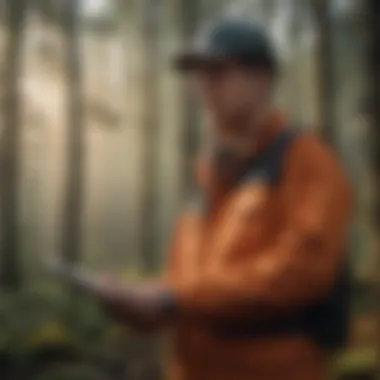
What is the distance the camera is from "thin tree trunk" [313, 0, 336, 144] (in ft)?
5.39

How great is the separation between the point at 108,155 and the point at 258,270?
10.3 inches

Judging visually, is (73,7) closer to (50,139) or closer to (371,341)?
(50,139)

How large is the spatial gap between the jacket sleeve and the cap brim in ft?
0.53

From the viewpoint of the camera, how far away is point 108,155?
1612mm

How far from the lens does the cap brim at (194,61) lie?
5.24ft

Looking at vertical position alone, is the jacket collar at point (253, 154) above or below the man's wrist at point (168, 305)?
above

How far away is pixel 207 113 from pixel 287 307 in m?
0.29

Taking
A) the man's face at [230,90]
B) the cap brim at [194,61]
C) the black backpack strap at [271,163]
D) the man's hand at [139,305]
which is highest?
the cap brim at [194,61]

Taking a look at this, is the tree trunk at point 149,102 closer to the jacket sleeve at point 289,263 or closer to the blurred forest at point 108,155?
the blurred forest at point 108,155

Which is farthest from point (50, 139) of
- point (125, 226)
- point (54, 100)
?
point (125, 226)

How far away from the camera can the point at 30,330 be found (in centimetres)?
157

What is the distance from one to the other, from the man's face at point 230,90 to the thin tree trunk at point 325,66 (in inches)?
3.6

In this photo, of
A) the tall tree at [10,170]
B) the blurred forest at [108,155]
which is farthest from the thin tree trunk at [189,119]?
the tall tree at [10,170]

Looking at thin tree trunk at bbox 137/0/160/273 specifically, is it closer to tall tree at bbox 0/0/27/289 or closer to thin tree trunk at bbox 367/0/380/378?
tall tree at bbox 0/0/27/289
